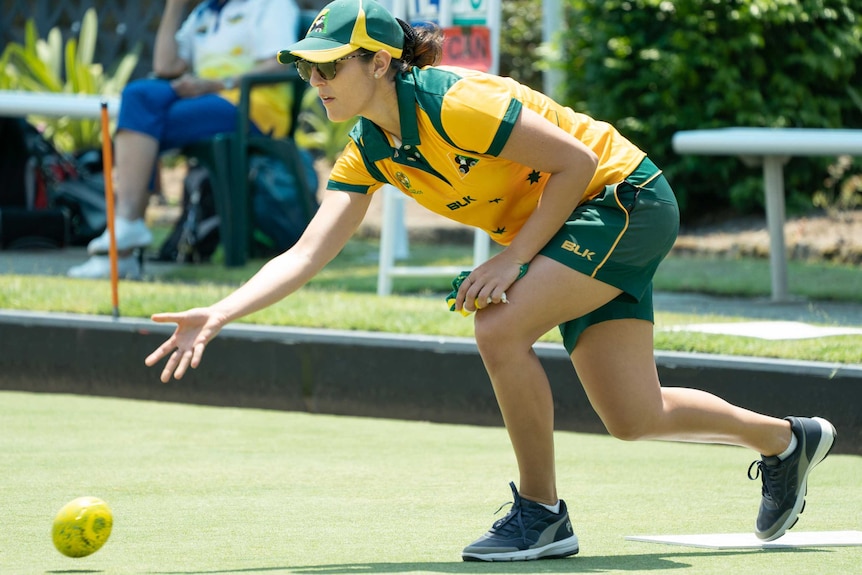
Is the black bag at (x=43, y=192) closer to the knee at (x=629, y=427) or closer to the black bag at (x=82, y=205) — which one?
the black bag at (x=82, y=205)

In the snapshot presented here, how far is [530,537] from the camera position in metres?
3.71

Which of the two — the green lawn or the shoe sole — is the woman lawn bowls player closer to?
the shoe sole

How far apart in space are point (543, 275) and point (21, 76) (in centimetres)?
1052

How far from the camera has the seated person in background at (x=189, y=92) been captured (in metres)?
8.34

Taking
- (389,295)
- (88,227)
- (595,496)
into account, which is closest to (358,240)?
(88,227)

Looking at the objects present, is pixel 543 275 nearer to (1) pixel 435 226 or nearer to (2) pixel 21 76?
(1) pixel 435 226

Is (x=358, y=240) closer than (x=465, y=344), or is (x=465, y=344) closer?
(x=465, y=344)

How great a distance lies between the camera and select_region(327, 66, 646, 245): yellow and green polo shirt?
11.6ft

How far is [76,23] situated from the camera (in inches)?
594

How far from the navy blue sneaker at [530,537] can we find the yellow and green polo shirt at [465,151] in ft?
2.34

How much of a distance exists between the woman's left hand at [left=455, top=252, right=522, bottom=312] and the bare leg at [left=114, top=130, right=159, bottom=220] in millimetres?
4995

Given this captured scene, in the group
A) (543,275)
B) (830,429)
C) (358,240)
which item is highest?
(543,275)

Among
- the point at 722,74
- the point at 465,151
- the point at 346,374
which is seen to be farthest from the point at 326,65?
the point at 722,74

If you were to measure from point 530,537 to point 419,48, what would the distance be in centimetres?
123
